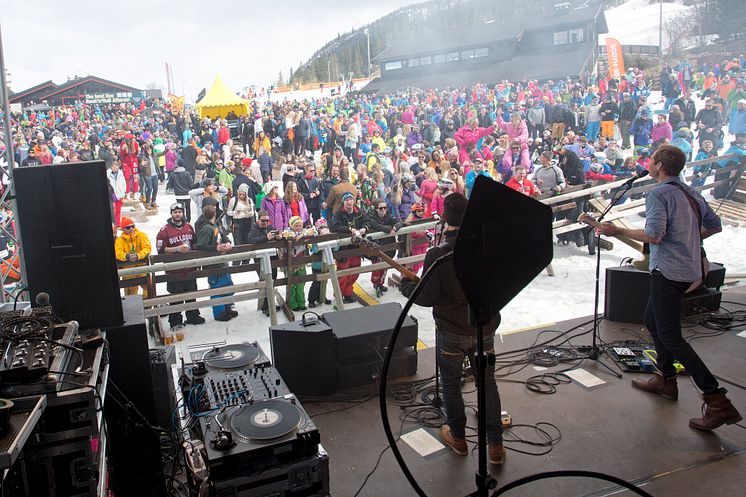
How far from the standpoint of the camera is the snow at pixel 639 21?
26531 millimetres

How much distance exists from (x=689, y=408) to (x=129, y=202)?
33.0 ft

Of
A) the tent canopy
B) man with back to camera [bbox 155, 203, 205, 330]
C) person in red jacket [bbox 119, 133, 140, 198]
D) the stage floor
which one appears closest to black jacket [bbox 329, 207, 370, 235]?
man with back to camera [bbox 155, 203, 205, 330]

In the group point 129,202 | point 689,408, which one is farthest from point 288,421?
point 129,202

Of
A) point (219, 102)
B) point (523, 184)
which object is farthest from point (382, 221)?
point (219, 102)

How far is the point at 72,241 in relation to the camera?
2836 mm

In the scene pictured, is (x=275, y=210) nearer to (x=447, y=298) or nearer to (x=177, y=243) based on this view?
(x=177, y=243)

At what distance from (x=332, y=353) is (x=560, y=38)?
2176cm

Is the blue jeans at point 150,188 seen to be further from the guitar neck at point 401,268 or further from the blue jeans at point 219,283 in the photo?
the guitar neck at point 401,268

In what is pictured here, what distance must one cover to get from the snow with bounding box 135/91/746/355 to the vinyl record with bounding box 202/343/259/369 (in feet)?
7.14

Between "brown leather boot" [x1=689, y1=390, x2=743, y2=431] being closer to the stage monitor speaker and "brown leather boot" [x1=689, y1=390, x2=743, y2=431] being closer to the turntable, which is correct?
the turntable

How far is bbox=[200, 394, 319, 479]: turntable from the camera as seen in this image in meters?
2.44

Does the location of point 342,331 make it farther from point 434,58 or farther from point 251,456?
point 434,58

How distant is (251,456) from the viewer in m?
2.46

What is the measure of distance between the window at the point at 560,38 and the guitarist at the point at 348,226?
18168 millimetres
